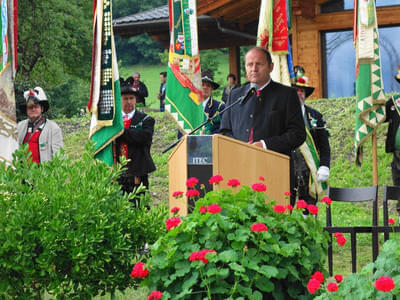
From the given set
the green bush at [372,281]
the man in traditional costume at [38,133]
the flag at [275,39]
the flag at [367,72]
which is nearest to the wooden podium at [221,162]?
the green bush at [372,281]

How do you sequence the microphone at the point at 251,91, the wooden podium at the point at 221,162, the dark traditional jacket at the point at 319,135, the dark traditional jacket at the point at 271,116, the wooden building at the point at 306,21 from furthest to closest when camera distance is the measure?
the wooden building at the point at 306,21 < the dark traditional jacket at the point at 319,135 < the dark traditional jacket at the point at 271,116 < the microphone at the point at 251,91 < the wooden podium at the point at 221,162

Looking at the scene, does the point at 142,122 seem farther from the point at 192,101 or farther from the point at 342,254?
the point at 342,254

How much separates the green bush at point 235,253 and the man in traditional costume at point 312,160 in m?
3.93

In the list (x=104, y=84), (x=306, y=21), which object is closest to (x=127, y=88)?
(x=104, y=84)

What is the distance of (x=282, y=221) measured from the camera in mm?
4172

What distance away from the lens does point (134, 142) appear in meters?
8.25

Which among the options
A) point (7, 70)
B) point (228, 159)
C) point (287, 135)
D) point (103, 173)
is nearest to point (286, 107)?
point (287, 135)

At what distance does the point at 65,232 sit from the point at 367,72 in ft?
15.7

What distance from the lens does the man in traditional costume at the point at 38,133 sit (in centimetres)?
829

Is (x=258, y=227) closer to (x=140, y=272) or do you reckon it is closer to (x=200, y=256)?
(x=200, y=256)

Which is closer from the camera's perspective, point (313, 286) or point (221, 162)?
point (313, 286)

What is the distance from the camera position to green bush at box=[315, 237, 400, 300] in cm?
333

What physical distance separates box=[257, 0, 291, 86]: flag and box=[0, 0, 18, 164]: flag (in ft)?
8.68

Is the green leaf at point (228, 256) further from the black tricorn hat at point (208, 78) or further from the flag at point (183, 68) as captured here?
the black tricorn hat at point (208, 78)
